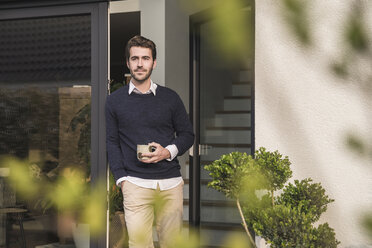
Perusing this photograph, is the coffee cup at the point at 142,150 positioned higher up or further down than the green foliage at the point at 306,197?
higher up

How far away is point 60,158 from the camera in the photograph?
3.24 meters

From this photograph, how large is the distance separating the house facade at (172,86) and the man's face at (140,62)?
40cm

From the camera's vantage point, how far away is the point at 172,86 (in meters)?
4.27

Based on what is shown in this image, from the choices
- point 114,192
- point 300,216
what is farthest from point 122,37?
point 300,216

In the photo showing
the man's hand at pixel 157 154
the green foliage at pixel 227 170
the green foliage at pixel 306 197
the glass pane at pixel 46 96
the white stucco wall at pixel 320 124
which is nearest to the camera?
the green foliage at pixel 227 170

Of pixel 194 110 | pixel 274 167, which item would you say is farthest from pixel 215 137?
pixel 274 167

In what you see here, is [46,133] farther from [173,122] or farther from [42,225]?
[173,122]

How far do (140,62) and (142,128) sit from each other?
367 mm

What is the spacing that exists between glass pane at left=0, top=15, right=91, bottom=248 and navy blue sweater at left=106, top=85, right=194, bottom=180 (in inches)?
24.8

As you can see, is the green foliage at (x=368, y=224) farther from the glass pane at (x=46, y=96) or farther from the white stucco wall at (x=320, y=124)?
the glass pane at (x=46, y=96)

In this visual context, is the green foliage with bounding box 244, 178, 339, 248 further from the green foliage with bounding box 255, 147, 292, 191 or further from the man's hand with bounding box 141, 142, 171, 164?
the man's hand with bounding box 141, 142, 171, 164

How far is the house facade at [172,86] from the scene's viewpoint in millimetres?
2467

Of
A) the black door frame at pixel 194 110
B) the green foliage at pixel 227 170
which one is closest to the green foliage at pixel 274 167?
the green foliage at pixel 227 170

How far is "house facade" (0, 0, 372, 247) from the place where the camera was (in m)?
2.47
